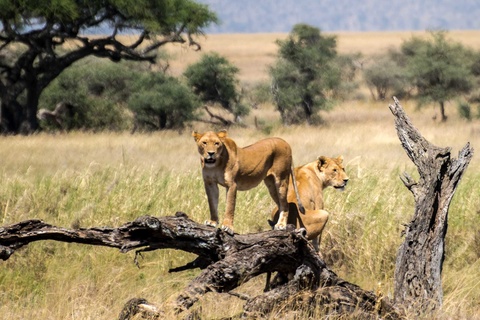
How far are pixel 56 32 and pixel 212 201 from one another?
2113 centimetres

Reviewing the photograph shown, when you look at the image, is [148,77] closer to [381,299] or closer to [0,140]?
[0,140]

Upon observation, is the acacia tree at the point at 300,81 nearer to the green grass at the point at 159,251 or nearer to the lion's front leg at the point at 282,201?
the green grass at the point at 159,251

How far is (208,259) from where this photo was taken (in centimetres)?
562

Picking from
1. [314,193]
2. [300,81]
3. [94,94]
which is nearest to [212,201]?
[314,193]

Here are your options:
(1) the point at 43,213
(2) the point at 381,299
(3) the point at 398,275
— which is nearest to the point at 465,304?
(3) the point at 398,275

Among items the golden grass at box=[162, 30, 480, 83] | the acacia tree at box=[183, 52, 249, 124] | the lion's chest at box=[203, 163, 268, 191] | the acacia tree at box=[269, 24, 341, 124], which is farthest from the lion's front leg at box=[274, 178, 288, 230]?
the golden grass at box=[162, 30, 480, 83]

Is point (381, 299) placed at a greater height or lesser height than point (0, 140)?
greater

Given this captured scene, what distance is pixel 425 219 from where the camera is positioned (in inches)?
253

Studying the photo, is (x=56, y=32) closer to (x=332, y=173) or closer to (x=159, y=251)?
(x=159, y=251)

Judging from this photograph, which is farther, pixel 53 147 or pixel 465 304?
pixel 53 147

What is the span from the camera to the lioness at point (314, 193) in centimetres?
707

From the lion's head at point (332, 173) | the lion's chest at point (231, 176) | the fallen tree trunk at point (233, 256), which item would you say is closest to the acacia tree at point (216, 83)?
the lion's head at point (332, 173)

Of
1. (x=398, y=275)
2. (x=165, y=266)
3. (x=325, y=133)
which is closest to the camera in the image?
(x=398, y=275)

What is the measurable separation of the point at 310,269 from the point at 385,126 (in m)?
23.1
